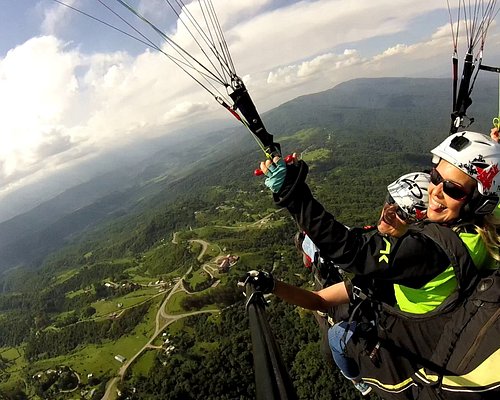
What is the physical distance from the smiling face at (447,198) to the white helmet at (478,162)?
0.03 meters

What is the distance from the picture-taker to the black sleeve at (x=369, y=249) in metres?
2.34

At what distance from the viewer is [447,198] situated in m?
2.59

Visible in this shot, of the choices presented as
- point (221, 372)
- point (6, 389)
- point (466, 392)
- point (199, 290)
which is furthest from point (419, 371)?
point (6, 389)

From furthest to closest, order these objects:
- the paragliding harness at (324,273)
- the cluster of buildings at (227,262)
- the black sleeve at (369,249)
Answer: the cluster of buildings at (227,262) → the paragliding harness at (324,273) → the black sleeve at (369,249)

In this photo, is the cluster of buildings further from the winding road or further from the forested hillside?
the winding road

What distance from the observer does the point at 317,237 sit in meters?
2.45

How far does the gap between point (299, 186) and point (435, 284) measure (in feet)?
3.73

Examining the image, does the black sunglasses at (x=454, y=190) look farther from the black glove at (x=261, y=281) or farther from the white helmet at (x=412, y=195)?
the black glove at (x=261, y=281)

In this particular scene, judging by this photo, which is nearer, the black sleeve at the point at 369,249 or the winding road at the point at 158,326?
the black sleeve at the point at 369,249

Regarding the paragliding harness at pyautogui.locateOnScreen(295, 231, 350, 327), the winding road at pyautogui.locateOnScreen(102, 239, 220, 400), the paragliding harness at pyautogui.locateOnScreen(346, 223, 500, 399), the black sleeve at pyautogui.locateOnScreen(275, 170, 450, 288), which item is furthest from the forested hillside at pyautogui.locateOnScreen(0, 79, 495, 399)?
the black sleeve at pyautogui.locateOnScreen(275, 170, 450, 288)

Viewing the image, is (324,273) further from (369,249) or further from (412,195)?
(369,249)

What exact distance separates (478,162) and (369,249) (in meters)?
1.05

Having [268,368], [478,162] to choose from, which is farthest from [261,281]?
[478,162]

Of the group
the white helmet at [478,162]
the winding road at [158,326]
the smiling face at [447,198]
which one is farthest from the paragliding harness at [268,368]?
the winding road at [158,326]
